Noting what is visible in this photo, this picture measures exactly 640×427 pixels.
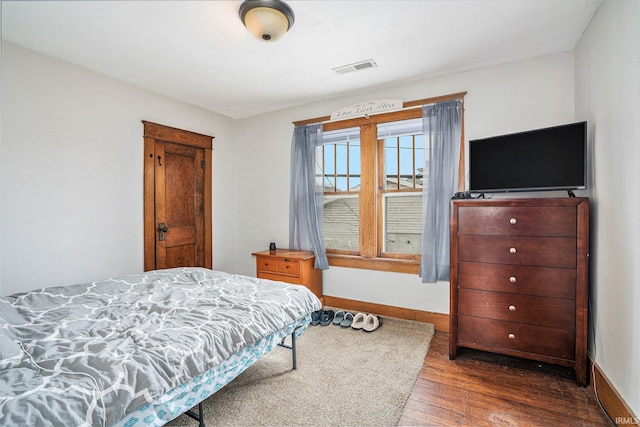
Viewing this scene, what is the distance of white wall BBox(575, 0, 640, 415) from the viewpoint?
5.18ft

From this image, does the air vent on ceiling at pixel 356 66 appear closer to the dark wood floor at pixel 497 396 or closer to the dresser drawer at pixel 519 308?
the dresser drawer at pixel 519 308

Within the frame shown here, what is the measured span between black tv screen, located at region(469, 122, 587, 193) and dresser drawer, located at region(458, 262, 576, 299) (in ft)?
2.05

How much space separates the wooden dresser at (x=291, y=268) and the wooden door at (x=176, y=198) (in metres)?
0.94

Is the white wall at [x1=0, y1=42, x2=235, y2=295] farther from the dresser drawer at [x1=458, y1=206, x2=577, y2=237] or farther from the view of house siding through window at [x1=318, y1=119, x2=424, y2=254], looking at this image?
the dresser drawer at [x1=458, y1=206, x2=577, y2=237]

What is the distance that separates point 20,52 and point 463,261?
4.01 meters

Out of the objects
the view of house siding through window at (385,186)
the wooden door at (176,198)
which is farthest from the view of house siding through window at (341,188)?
the wooden door at (176,198)

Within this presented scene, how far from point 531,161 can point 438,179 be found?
0.79m

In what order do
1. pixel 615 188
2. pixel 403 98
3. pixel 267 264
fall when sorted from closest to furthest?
pixel 615 188, pixel 403 98, pixel 267 264

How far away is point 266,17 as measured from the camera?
6.20 ft

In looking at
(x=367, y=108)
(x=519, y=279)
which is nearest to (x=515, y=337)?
(x=519, y=279)

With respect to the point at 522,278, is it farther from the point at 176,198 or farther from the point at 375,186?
the point at 176,198

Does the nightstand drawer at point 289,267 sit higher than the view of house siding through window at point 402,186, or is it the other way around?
the view of house siding through window at point 402,186

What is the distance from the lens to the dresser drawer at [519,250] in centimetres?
206

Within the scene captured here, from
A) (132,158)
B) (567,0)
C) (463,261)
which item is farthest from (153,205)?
(567,0)
